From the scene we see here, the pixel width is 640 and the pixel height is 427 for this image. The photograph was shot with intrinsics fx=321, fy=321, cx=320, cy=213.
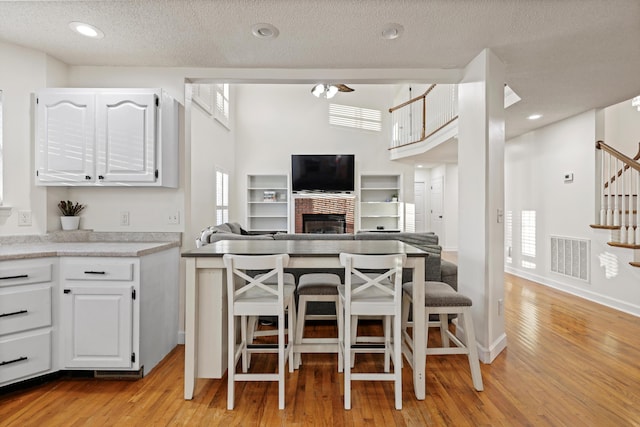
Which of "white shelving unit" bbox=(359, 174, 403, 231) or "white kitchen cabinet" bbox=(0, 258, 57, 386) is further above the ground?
"white shelving unit" bbox=(359, 174, 403, 231)

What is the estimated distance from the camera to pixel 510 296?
452 cm

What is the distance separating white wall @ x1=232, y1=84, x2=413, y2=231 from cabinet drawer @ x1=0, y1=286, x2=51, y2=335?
551cm

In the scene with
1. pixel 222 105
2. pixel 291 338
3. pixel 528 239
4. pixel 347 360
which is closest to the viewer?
pixel 347 360

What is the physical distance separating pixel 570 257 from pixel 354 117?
5.12 meters

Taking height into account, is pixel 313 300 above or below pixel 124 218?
below

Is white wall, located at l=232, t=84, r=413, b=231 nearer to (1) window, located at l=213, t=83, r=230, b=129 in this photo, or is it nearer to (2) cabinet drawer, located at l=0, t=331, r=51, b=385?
(1) window, located at l=213, t=83, r=230, b=129

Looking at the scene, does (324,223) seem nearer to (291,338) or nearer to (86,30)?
(291,338)

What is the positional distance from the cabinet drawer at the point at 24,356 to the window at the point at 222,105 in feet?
15.2

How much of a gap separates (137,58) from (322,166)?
191 inches

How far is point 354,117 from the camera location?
775 cm

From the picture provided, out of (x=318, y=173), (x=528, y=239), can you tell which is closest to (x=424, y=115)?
(x=318, y=173)

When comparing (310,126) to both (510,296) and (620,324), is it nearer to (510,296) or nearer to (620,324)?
(510,296)

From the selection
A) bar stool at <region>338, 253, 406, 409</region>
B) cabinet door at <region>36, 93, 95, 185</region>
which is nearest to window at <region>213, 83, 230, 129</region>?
cabinet door at <region>36, 93, 95, 185</region>

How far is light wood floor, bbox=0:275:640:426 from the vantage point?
1.89 meters
